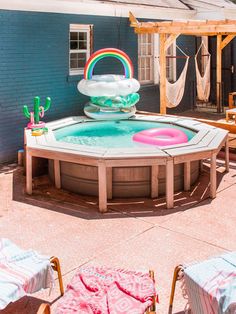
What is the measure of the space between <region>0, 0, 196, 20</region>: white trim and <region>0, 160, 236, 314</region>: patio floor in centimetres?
433

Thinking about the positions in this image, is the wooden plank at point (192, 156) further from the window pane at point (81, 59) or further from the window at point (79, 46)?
the window pane at point (81, 59)

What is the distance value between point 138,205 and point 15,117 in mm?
4221

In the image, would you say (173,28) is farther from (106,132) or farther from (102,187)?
(102,187)

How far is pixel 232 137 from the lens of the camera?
9.82m

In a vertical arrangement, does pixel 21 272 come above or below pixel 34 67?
below

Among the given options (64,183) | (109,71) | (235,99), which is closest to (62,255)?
(64,183)

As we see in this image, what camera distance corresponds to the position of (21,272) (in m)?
3.64

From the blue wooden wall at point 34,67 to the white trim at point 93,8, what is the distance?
14cm

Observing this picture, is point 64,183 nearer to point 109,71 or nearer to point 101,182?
point 101,182

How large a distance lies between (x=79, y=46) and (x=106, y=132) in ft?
9.50

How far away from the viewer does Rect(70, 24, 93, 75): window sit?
10.9 m

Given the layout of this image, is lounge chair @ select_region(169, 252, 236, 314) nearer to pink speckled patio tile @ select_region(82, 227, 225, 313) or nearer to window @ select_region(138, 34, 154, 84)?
pink speckled patio tile @ select_region(82, 227, 225, 313)

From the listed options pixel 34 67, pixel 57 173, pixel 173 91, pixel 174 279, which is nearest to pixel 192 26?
pixel 173 91

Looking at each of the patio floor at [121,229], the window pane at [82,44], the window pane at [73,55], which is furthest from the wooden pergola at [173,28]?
the patio floor at [121,229]
